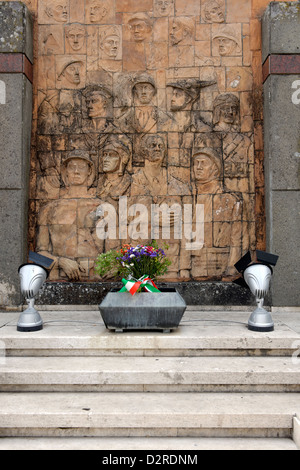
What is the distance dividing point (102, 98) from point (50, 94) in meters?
0.89

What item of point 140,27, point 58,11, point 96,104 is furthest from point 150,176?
point 58,11

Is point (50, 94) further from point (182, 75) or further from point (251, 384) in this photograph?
point (251, 384)

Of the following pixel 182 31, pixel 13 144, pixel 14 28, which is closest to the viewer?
pixel 13 144

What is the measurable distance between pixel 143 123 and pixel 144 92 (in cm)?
51

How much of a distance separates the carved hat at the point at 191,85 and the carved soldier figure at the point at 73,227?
1.91 metres

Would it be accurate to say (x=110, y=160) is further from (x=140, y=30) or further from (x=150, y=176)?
(x=140, y=30)

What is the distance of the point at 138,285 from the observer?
4695 mm

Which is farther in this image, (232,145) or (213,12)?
(213,12)

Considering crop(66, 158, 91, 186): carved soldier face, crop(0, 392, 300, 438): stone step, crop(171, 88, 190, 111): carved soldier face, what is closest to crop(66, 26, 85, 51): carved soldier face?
crop(171, 88, 190, 111): carved soldier face

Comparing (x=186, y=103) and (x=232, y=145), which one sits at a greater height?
(x=186, y=103)

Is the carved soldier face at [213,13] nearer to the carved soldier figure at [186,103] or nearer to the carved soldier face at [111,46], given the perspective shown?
the carved soldier figure at [186,103]

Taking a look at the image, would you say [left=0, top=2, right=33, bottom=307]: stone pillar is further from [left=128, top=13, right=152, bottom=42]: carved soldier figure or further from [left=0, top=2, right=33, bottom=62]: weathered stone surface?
[left=128, top=13, right=152, bottom=42]: carved soldier figure

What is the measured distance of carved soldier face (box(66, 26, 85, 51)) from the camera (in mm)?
6754
